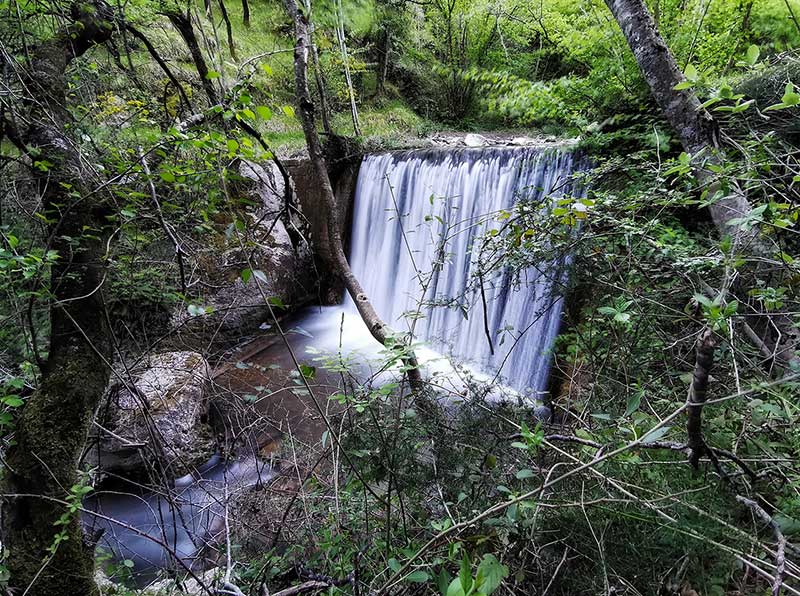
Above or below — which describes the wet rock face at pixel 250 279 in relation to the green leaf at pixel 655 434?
below

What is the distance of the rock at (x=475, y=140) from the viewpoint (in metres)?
10.2

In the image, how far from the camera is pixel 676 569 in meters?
1.25

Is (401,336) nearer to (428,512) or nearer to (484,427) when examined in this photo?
(484,427)

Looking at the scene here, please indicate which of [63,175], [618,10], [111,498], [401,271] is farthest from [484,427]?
[401,271]

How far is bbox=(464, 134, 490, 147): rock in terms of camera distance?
1019 centimetres

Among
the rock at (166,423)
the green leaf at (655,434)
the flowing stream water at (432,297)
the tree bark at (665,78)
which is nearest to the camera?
the green leaf at (655,434)

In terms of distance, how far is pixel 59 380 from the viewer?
2182 mm

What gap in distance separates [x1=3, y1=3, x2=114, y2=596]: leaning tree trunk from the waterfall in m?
1.97

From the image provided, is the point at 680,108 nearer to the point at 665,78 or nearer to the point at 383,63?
the point at 665,78

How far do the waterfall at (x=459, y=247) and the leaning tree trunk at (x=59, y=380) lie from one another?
1.97 metres

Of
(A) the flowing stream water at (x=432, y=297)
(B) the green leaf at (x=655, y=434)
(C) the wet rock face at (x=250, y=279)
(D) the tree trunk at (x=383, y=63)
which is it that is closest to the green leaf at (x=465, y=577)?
(B) the green leaf at (x=655, y=434)

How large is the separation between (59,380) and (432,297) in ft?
7.55

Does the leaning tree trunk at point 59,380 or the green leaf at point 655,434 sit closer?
the green leaf at point 655,434

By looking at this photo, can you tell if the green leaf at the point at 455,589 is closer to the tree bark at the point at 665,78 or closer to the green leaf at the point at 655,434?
the green leaf at the point at 655,434
